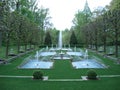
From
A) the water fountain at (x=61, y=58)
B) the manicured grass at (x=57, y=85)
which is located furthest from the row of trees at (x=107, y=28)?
the manicured grass at (x=57, y=85)

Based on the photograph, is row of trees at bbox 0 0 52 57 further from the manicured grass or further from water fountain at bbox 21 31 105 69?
the manicured grass

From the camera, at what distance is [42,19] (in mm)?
65188

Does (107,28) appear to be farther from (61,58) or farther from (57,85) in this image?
(57,85)

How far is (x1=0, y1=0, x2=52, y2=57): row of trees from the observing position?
2889 cm

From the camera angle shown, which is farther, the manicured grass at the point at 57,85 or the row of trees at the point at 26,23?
the row of trees at the point at 26,23

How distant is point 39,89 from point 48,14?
5587 cm

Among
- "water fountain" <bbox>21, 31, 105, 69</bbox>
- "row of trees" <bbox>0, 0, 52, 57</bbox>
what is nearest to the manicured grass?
"water fountain" <bbox>21, 31, 105, 69</bbox>

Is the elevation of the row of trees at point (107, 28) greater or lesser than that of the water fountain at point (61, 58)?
greater

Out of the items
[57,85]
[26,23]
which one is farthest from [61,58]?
[57,85]

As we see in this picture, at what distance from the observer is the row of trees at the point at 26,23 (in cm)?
2889

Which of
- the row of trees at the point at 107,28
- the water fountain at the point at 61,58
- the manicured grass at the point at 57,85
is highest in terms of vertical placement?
the row of trees at the point at 107,28

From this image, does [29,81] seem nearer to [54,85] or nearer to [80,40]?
[54,85]

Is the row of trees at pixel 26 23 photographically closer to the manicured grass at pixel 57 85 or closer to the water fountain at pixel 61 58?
the water fountain at pixel 61 58

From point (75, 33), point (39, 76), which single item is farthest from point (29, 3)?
point (39, 76)
